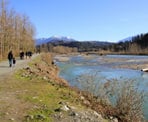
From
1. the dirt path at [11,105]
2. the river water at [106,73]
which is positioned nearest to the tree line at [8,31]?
the river water at [106,73]

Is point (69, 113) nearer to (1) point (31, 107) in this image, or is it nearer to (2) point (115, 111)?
(1) point (31, 107)

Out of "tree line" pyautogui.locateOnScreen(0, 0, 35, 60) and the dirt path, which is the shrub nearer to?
the dirt path

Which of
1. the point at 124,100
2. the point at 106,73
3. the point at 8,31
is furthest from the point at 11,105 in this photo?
the point at 8,31

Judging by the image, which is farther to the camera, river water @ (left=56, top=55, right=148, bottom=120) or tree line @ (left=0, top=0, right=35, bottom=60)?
tree line @ (left=0, top=0, right=35, bottom=60)

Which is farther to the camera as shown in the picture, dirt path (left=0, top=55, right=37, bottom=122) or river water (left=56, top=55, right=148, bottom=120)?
river water (left=56, top=55, right=148, bottom=120)

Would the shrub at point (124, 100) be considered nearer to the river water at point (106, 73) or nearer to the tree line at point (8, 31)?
the river water at point (106, 73)

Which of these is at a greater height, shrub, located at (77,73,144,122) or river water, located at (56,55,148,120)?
shrub, located at (77,73,144,122)

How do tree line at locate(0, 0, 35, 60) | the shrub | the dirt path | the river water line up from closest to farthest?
the dirt path < the shrub < the river water < tree line at locate(0, 0, 35, 60)

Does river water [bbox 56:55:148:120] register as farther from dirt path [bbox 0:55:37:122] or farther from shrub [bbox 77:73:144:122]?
dirt path [bbox 0:55:37:122]

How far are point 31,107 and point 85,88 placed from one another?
638 centimetres

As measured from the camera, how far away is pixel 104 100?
1800 centimetres

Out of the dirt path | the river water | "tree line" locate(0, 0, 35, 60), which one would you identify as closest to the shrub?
the river water

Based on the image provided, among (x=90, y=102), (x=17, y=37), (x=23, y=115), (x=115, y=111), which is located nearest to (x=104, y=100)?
(x=90, y=102)

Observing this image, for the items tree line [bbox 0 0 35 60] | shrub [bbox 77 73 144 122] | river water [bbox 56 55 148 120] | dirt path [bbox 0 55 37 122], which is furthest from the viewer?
tree line [bbox 0 0 35 60]
